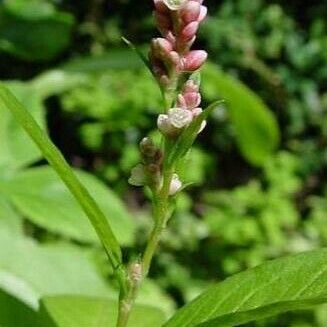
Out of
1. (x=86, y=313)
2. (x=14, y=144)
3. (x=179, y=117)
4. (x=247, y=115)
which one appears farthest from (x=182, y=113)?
(x=247, y=115)

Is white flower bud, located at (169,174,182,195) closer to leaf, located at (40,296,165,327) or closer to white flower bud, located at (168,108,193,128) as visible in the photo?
white flower bud, located at (168,108,193,128)

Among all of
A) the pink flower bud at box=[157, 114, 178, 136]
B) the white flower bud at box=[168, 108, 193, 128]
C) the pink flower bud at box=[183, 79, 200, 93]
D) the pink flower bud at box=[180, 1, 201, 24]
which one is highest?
the pink flower bud at box=[180, 1, 201, 24]

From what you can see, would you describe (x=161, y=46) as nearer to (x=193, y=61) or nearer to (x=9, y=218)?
(x=193, y=61)

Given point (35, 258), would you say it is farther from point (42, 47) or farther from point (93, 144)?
point (93, 144)

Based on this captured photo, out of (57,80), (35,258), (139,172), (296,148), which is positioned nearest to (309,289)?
(139,172)

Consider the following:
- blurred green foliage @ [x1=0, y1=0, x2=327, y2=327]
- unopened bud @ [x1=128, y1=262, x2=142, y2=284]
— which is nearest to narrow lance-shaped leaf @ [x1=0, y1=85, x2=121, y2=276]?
unopened bud @ [x1=128, y1=262, x2=142, y2=284]
